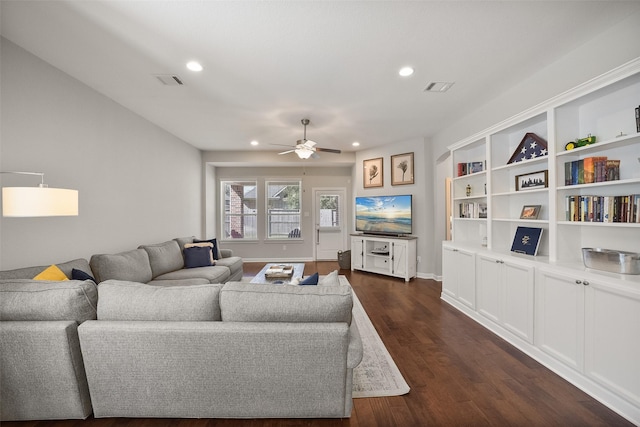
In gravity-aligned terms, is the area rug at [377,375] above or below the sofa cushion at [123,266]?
below

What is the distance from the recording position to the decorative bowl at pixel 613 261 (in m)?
1.89

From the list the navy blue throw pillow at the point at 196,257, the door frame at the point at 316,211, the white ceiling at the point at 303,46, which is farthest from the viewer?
the door frame at the point at 316,211

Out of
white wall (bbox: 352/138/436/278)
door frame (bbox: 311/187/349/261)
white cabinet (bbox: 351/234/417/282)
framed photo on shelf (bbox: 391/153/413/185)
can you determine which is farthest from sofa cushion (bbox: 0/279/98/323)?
door frame (bbox: 311/187/349/261)

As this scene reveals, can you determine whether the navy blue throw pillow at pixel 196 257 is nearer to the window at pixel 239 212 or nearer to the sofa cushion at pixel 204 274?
the sofa cushion at pixel 204 274

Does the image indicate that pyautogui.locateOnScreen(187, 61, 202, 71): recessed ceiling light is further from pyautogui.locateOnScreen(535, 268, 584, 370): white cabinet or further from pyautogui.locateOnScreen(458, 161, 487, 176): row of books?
pyautogui.locateOnScreen(535, 268, 584, 370): white cabinet

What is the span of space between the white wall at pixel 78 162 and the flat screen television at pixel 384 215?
3.90 meters

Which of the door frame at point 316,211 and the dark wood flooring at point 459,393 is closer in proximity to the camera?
the dark wood flooring at point 459,393

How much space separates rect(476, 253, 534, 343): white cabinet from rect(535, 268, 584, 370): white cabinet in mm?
91

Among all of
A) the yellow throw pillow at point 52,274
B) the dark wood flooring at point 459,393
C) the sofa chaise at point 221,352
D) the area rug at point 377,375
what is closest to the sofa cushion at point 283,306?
the sofa chaise at point 221,352

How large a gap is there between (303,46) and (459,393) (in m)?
3.00

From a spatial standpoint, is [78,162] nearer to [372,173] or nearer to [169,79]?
[169,79]

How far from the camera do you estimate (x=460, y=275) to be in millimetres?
3543

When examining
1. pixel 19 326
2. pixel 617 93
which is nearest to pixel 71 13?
pixel 19 326

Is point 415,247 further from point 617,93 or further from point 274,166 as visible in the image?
point 274,166
